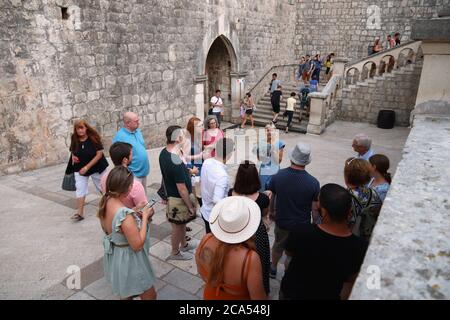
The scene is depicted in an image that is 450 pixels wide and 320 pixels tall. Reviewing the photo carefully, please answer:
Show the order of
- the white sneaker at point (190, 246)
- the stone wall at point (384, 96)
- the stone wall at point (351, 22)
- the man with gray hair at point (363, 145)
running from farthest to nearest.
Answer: the stone wall at point (351, 22) → the stone wall at point (384, 96) → the man with gray hair at point (363, 145) → the white sneaker at point (190, 246)

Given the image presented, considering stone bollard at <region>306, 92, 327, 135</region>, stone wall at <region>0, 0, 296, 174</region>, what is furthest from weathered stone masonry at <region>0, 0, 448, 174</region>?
stone bollard at <region>306, 92, 327, 135</region>

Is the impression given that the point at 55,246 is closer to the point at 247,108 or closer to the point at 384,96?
the point at 247,108

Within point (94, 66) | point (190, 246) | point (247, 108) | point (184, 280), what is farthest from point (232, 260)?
point (247, 108)

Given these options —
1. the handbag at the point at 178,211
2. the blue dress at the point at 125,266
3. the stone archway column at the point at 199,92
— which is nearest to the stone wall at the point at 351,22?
the stone archway column at the point at 199,92

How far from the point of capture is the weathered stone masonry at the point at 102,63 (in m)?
6.00

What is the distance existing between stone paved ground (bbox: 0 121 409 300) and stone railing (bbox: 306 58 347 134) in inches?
269

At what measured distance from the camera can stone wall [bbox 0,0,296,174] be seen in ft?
19.6

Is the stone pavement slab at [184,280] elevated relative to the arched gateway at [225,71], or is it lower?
lower

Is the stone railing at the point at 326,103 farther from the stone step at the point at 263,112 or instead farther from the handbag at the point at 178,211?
the handbag at the point at 178,211

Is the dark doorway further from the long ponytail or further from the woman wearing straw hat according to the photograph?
the woman wearing straw hat

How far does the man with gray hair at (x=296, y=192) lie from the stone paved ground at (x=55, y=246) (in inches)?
29.5

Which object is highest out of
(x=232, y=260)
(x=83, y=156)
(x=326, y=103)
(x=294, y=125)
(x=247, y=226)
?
(x=247, y=226)

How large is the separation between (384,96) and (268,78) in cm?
519

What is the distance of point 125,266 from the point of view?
2318 mm
